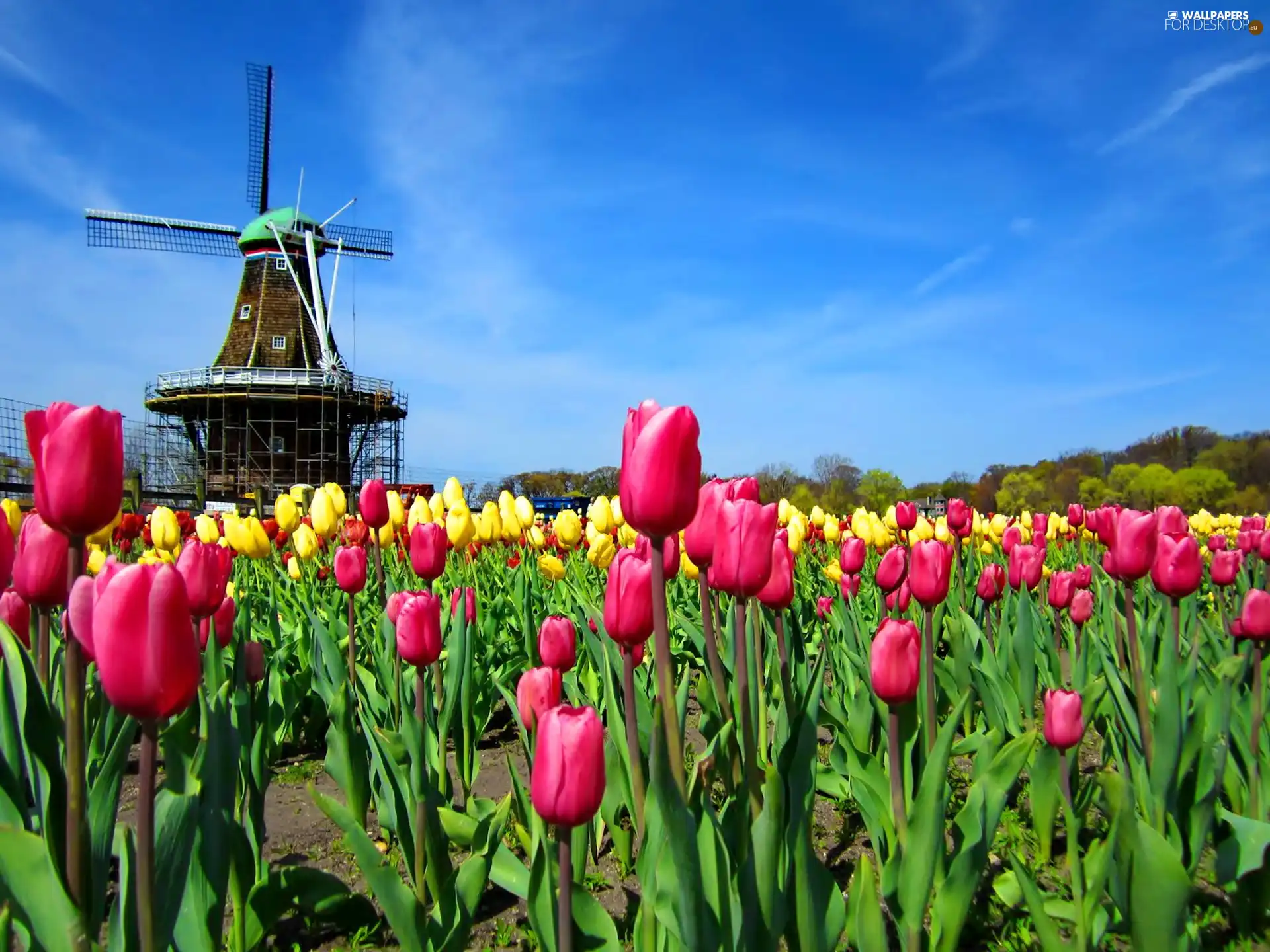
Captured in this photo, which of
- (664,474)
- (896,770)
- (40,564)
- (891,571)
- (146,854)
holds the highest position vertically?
(664,474)

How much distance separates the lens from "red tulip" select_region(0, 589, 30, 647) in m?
1.91

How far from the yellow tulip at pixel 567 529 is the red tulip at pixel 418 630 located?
2.83 metres

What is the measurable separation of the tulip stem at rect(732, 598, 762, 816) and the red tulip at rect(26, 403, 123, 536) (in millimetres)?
994

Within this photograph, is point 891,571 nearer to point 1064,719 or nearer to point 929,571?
point 929,571

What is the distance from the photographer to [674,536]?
6.44 ft

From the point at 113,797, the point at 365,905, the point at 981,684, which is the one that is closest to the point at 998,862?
the point at 981,684

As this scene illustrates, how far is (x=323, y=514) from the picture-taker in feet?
14.3

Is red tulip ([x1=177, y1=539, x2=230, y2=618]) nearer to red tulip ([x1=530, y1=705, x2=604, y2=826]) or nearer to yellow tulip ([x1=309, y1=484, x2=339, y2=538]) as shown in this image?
red tulip ([x1=530, y1=705, x2=604, y2=826])

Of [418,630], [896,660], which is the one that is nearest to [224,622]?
[418,630]

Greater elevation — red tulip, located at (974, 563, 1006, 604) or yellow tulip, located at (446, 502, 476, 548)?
yellow tulip, located at (446, 502, 476, 548)

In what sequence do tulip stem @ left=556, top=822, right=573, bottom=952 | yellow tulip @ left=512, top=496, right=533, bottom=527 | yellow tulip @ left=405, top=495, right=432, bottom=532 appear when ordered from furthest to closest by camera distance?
yellow tulip @ left=512, top=496, right=533, bottom=527 → yellow tulip @ left=405, top=495, right=432, bottom=532 → tulip stem @ left=556, top=822, right=573, bottom=952

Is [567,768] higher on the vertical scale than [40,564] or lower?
lower

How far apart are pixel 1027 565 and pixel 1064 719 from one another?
151 cm

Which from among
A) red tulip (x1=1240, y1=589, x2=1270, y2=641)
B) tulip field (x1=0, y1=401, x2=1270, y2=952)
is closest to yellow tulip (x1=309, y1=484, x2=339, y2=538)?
tulip field (x1=0, y1=401, x2=1270, y2=952)
